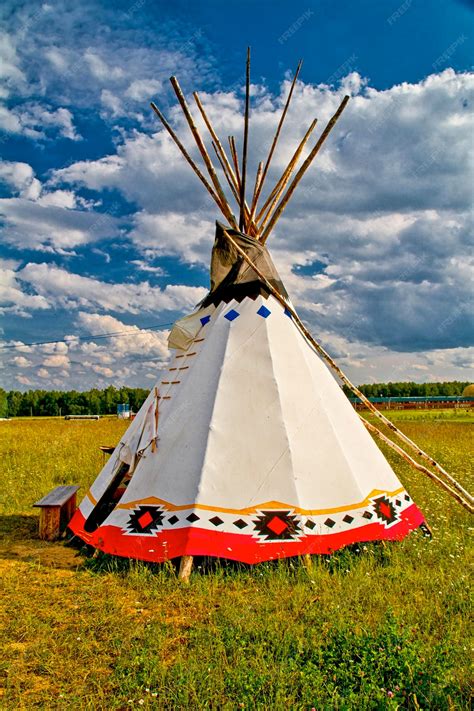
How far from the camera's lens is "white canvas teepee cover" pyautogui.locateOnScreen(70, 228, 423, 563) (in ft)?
14.8

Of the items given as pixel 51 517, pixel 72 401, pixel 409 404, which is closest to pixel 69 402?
pixel 72 401

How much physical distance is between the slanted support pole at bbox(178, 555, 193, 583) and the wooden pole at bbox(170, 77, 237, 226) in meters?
4.15

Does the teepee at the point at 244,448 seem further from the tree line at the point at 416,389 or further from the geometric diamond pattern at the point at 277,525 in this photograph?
the tree line at the point at 416,389

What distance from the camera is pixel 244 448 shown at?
4840mm

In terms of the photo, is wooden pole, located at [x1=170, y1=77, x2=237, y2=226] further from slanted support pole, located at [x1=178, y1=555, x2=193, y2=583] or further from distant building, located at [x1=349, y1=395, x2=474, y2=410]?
distant building, located at [x1=349, y1=395, x2=474, y2=410]

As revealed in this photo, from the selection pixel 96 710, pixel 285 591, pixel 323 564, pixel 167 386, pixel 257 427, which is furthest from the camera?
pixel 167 386

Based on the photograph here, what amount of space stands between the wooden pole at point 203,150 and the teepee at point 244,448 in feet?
0.06

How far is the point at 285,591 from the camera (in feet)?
13.2

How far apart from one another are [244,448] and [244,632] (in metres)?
1.77

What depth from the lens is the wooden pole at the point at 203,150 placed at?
6238mm

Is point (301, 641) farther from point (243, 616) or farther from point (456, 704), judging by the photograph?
point (456, 704)

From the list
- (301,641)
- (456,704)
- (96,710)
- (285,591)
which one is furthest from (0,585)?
(456,704)

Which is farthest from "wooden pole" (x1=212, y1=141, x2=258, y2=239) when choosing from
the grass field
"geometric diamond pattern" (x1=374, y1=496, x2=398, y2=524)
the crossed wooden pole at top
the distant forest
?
the distant forest

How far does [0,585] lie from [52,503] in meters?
1.48
